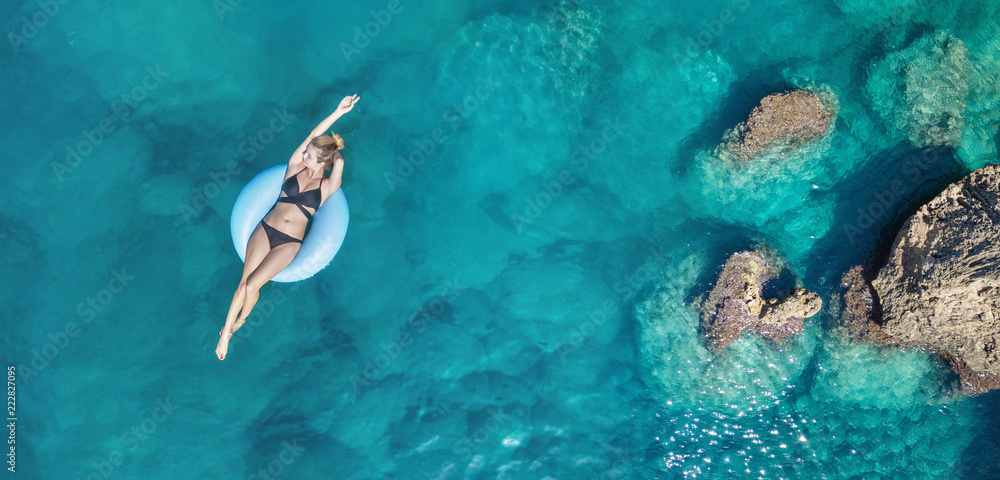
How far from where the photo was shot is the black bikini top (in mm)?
5930

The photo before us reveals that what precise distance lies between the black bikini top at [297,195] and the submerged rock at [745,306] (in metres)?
5.38

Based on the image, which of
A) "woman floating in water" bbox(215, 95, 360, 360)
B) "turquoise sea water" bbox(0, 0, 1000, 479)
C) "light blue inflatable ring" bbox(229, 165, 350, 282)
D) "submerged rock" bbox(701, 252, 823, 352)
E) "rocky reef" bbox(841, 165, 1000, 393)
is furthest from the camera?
"turquoise sea water" bbox(0, 0, 1000, 479)

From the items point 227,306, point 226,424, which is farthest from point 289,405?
point 227,306

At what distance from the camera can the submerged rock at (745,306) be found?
6.23 m

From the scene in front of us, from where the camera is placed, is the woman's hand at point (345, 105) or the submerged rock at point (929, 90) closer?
the woman's hand at point (345, 105)

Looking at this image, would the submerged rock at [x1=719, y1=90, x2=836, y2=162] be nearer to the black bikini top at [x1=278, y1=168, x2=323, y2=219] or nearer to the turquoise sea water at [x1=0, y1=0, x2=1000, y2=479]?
the turquoise sea water at [x1=0, y1=0, x2=1000, y2=479]

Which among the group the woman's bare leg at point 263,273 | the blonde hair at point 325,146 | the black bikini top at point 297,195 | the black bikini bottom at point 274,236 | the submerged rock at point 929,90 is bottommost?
the woman's bare leg at point 263,273

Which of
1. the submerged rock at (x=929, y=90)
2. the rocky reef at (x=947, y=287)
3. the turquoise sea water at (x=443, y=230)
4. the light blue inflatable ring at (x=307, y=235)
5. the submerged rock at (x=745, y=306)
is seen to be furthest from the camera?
the turquoise sea water at (x=443, y=230)

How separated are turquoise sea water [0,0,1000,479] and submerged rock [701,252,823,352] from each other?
0.74 feet

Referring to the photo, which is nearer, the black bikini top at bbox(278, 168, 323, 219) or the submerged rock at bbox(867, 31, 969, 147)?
the black bikini top at bbox(278, 168, 323, 219)

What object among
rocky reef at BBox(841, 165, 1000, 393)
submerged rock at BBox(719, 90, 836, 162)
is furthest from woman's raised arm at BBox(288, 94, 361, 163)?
rocky reef at BBox(841, 165, 1000, 393)

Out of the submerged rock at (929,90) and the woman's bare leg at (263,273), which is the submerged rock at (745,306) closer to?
the submerged rock at (929,90)

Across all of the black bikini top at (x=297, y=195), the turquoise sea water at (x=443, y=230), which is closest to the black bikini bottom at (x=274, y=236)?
the black bikini top at (x=297, y=195)

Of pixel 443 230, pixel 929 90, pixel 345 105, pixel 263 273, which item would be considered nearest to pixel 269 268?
pixel 263 273
